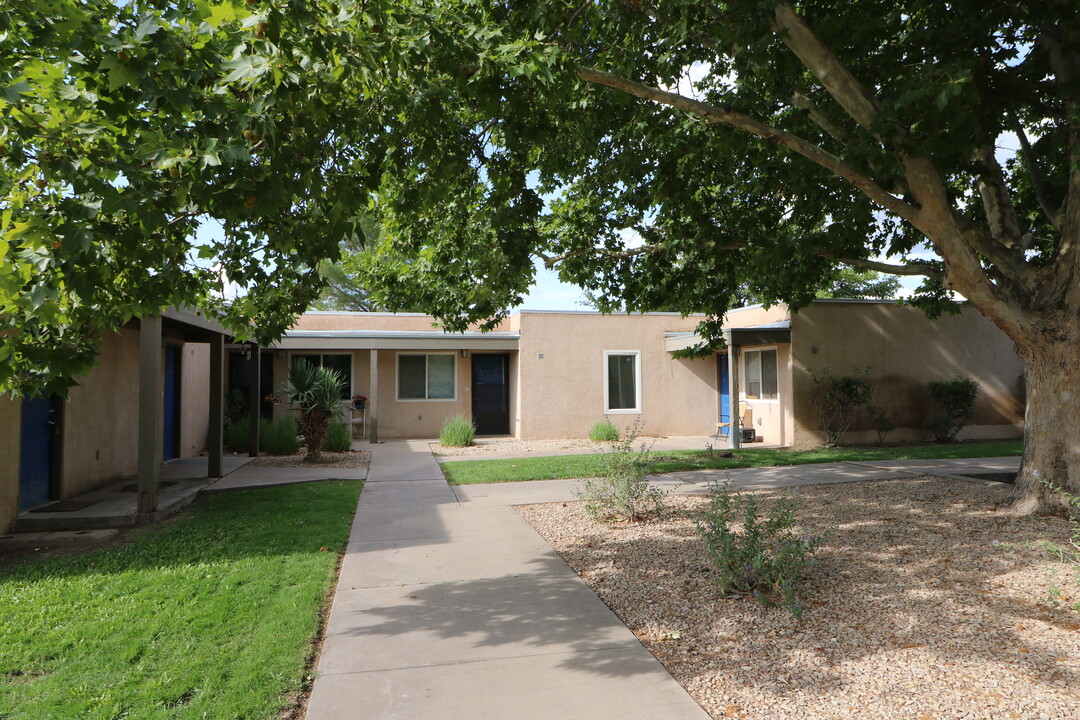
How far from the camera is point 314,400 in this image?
1381 cm

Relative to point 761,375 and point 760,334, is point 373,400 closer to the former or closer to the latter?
point 760,334

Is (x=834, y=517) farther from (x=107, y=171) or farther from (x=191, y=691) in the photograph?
(x=107, y=171)

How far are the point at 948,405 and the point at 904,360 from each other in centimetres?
132

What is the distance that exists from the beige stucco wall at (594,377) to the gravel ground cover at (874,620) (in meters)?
10.6

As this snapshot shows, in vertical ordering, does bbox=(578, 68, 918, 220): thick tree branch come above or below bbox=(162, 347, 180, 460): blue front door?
above

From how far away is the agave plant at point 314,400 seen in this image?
13.6 m

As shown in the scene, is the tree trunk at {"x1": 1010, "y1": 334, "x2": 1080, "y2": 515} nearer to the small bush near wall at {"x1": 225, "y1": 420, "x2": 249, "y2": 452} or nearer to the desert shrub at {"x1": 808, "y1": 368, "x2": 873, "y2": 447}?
the desert shrub at {"x1": 808, "y1": 368, "x2": 873, "y2": 447}

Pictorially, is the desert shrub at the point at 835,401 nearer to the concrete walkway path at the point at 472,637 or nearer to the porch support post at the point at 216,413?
the concrete walkway path at the point at 472,637

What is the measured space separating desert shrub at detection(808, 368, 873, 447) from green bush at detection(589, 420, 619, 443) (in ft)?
15.5

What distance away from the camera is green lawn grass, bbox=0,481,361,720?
353 cm

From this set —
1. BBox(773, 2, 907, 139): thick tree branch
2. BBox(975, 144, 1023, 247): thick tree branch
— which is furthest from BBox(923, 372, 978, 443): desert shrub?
BBox(773, 2, 907, 139): thick tree branch

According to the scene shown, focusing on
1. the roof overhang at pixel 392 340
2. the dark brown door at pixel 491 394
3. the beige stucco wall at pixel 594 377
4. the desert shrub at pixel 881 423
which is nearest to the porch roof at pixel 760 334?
the desert shrub at pixel 881 423

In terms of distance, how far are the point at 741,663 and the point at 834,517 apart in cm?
414

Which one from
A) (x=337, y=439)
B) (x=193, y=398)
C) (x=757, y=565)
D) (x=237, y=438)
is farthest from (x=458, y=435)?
→ (x=757, y=565)
